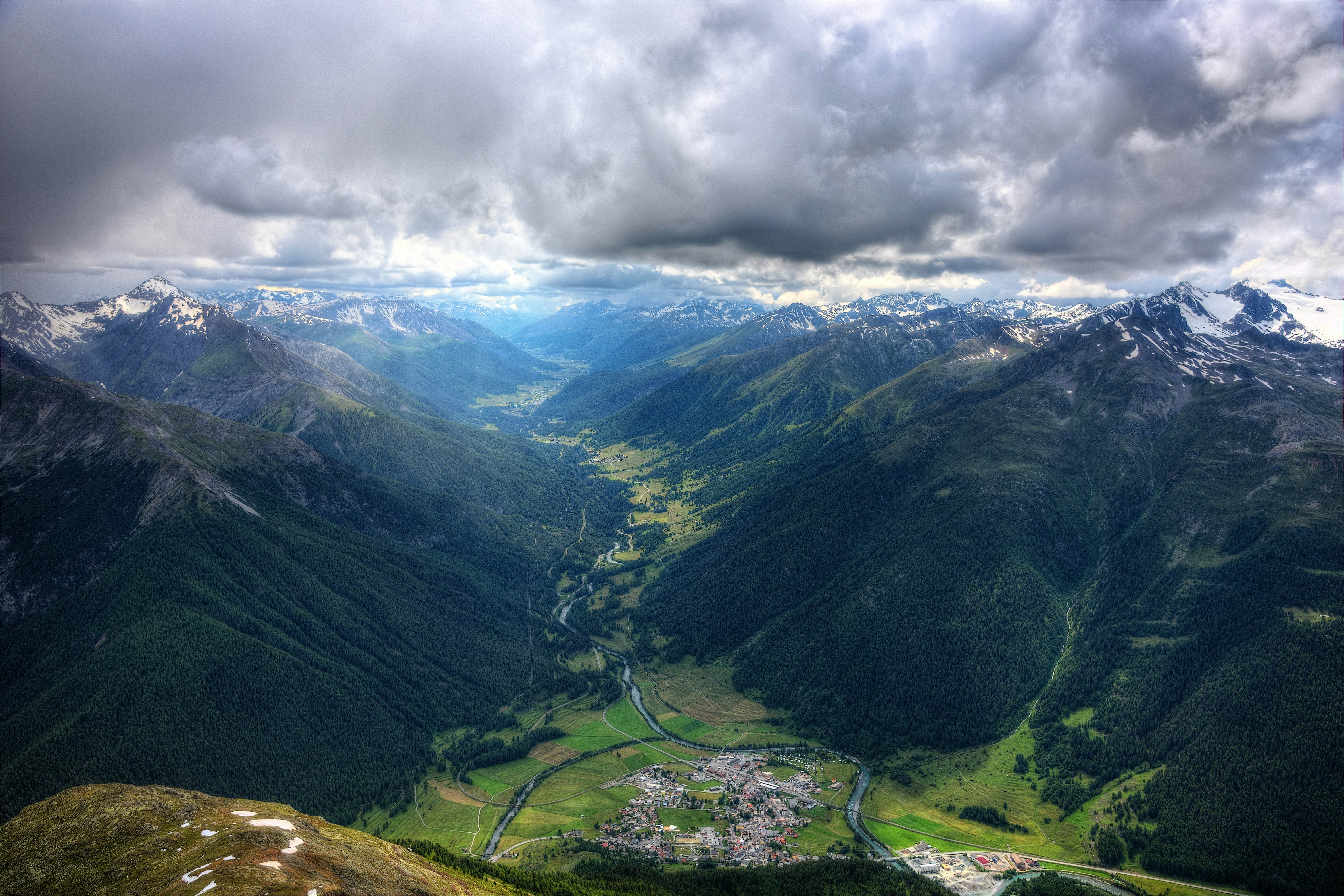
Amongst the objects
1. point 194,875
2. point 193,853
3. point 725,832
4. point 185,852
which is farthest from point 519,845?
point 194,875

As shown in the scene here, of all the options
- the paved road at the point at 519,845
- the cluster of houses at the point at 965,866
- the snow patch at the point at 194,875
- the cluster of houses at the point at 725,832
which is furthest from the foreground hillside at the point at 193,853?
the cluster of houses at the point at 965,866

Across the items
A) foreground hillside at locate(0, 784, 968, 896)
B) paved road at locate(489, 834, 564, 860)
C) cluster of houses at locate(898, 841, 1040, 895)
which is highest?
foreground hillside at locate(0, 784, 968, 896)

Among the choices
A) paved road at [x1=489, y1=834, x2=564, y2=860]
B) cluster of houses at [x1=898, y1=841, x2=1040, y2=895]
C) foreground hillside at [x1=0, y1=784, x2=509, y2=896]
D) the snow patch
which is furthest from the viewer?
paved road at [x1=489, y1=834, x2=564, y2=860]

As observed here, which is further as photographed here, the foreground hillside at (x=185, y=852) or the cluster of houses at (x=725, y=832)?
the cluster of houses at (x=725, y=832)

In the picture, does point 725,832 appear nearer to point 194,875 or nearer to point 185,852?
point 185,852

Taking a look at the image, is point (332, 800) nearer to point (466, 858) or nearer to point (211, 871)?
point (466, 858)

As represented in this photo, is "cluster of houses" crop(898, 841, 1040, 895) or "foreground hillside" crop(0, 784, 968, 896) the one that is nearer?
"foreground hillside" crop(0, 784, 968, 896)

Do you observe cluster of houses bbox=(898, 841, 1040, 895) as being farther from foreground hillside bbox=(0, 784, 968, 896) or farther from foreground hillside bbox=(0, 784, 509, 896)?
foreground hillside bbox=(0, 784, 509, 896)

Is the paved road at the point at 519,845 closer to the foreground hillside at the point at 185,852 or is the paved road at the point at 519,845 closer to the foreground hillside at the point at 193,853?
the foreground hillside at the point at 193,853

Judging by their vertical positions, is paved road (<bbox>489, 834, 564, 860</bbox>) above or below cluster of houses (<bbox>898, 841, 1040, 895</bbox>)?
below

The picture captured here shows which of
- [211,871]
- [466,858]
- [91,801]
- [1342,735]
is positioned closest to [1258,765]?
[1342,735]

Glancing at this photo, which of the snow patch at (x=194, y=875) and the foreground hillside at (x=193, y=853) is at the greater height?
the snow patch at (x=194, y=875)

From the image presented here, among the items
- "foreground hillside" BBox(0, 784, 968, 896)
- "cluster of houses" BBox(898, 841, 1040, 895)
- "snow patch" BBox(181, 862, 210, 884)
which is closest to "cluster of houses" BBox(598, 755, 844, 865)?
"cluster of houses" BBox(898, 841, 1040, 895)
